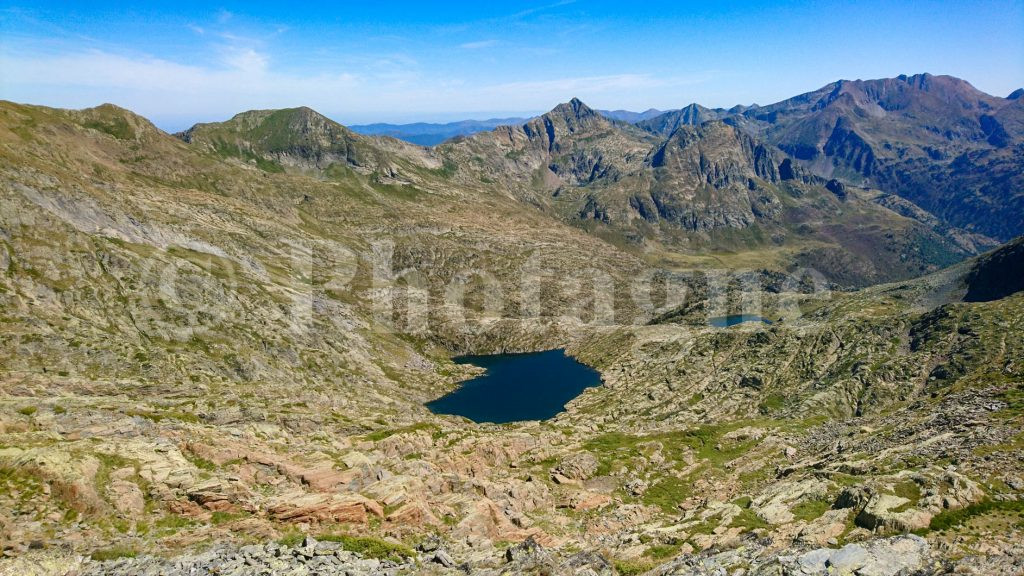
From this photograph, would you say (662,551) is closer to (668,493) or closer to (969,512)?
(969,512)

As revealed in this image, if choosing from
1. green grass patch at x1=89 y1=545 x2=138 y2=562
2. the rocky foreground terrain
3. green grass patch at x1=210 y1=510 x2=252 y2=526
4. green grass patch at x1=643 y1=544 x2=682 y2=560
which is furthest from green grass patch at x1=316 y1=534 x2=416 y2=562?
green grass patch at x1=643 y1=544 x2=682 y2=560

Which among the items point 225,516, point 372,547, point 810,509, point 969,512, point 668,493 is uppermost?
point 225,516

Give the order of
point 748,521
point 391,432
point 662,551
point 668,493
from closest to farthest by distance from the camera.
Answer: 1. point 662,551
2. point 748,521
3. point 668,493
4. point 391,432

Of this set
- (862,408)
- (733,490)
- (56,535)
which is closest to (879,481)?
(733,490)

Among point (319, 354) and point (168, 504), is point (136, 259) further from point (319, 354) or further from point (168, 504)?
point (168, 504)

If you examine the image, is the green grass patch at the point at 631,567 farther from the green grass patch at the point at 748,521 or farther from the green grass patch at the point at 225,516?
the green grass patch at the point at 225,516

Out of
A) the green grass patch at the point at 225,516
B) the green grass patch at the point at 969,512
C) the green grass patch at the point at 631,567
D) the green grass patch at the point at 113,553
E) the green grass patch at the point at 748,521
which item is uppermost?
the green grass patch at the point at 113,553

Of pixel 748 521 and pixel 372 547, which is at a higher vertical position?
pixel 372 547

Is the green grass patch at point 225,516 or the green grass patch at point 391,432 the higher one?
the green grass patch at point 225,516

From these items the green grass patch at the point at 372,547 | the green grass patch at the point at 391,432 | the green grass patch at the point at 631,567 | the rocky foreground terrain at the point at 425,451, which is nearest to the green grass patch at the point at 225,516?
the rocky foreground terrain at the point at 425,451

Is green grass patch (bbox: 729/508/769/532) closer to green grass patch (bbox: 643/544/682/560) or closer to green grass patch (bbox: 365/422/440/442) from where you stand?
green grass patch (bbox: 643/544/682/560)

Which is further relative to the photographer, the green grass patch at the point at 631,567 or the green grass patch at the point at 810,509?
the green grass patch at the point at 810,509

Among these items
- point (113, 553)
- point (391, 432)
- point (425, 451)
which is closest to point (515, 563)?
point (113, 553)
